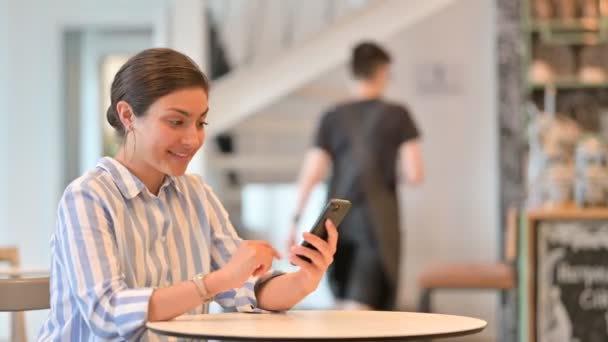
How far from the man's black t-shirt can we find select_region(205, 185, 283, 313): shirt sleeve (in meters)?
2.47

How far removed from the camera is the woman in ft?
5.93

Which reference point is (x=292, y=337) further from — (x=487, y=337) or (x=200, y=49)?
(x=487, y=337)

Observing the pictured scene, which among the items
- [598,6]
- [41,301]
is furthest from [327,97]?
[41,301]

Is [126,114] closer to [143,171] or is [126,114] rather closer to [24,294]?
[143,171]

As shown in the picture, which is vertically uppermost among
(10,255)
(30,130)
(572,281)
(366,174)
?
(30,130)

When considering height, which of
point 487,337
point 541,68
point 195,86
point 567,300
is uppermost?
point 541,68

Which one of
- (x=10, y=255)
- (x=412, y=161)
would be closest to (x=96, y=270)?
(x=10, y=255)

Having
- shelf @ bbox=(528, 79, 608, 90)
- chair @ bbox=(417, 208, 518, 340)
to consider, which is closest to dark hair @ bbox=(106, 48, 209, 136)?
Answer: chair @ bbox=(417, 208, 518, 340)

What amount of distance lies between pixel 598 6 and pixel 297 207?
278cm

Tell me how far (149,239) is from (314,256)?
30 centimetres

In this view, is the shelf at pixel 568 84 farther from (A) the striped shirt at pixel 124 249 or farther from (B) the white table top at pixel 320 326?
(B) the white table top at pixel 320 326

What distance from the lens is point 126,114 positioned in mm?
1977

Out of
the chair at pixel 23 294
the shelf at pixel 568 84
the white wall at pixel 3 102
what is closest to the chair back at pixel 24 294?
the chair at pixel 23 294

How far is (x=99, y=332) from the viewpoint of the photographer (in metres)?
1.81
